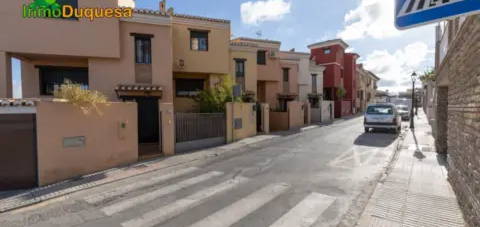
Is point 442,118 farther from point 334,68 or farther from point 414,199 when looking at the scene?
point 334,68

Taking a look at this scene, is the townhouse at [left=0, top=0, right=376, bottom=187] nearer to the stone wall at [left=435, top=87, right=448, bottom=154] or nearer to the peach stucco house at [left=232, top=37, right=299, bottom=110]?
the peach stucco house at [left=232, top=37, right=299, bottom=110]

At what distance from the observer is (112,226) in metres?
4.65

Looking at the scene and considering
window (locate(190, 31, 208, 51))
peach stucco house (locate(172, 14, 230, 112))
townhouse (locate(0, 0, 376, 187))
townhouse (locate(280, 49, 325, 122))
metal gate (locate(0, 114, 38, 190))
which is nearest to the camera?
metal gate (locate(0, 114, 38, 190))

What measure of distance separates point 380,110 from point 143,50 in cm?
1584

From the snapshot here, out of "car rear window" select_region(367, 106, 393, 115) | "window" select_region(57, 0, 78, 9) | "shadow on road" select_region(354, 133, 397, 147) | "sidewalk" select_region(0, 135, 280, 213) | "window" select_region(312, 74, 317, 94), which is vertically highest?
"window" select_region(57, 0, 78, 9)

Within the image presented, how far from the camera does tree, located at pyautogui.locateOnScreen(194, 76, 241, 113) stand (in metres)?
14.1

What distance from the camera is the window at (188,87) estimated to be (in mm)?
17438

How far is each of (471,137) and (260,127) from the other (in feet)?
47.9

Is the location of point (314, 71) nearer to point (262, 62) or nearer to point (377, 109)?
point (262, 62)

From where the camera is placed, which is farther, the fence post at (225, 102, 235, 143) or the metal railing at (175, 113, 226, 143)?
the fence post at (225, 102, 235, 143)

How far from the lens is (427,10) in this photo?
1.71 m

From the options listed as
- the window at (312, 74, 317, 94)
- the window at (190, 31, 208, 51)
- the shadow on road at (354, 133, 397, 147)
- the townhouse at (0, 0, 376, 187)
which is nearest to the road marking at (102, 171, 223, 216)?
the townhouse at (0, 0, 376, 187)

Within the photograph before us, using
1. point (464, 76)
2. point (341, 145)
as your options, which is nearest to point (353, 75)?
point (341, 145)

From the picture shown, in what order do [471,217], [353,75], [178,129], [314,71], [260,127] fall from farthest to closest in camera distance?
[353,75] < [314,71] < [260,127] < [178,129] < [471,217]
